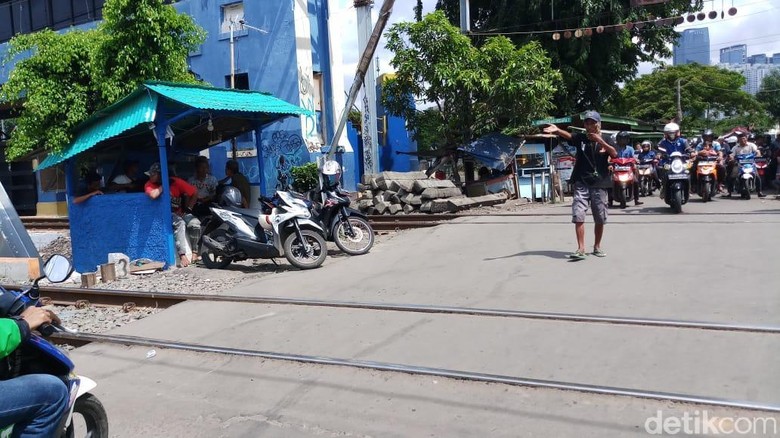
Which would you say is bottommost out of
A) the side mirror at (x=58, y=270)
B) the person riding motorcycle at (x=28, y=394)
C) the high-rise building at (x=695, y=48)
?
the person riding motorcycle at (x=28, y=394)

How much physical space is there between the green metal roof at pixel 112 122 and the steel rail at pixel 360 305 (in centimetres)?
250

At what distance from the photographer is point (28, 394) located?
2979mm

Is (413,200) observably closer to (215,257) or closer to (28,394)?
(215,257)

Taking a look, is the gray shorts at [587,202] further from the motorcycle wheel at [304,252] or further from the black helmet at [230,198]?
the black helmet at [230,198]

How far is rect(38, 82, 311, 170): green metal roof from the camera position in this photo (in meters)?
9.47

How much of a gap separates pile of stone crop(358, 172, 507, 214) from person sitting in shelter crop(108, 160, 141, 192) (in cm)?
628

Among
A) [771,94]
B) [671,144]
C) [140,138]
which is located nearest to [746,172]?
[671,144]

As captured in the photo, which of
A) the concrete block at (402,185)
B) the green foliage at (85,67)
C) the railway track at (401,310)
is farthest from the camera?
the concrete block at (402,185)

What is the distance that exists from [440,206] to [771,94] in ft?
167

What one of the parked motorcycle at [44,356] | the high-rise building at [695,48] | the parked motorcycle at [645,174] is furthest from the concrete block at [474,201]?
the high-rise building at [695,48]

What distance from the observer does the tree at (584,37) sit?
21328mm

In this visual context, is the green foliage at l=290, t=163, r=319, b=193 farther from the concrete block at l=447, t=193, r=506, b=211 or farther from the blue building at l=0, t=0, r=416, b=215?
the concrete block at l=447, t=193, r=506, b=211

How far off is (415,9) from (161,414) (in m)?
23.2

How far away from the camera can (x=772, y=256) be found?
745cm
